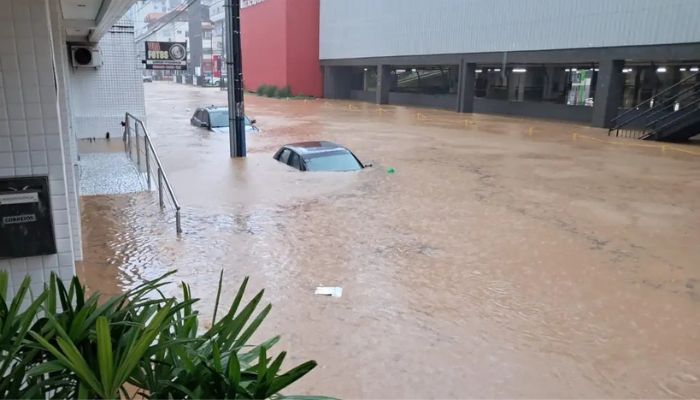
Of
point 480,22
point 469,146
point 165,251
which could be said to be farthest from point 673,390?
point 480,22

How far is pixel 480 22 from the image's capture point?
30656 millimetres

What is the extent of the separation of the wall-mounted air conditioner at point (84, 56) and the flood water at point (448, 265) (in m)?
3.80

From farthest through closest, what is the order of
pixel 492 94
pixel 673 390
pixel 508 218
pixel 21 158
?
pixel 492 94 → pixel 508 218 → pixel 673 390 → pixel 21 158

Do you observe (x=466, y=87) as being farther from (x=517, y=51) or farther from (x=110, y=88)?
(x=110, y=88)

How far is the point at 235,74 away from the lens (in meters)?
15.5

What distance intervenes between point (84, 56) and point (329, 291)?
481 inches

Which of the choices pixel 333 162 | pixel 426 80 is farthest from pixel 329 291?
pixel 426 80

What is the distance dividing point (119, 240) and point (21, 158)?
4.61m

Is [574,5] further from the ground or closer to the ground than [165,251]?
further from the ground

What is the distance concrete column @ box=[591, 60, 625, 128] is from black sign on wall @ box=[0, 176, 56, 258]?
24990 mm

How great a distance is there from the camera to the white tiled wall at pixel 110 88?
1588 centimetres

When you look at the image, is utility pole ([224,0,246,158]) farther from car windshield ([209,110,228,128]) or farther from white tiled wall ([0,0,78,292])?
white tiled wall ([0,0,78,292])

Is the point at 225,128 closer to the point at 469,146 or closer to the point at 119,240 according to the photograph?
the point at 469,146

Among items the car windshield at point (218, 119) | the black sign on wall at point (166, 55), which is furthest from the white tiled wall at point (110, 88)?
the black sign on wall at point (166, 55)
